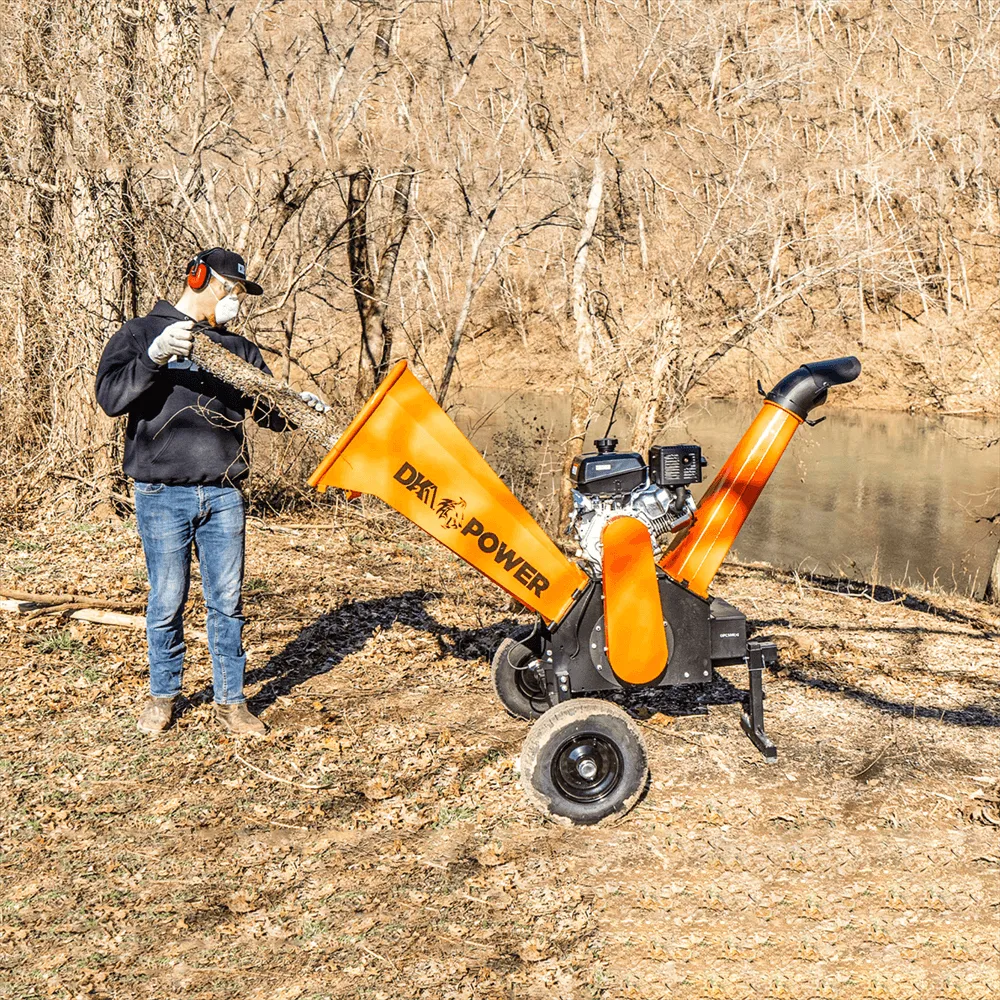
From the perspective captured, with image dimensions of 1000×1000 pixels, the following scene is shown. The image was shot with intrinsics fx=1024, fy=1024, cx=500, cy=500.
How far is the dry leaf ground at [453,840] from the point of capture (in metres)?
3.21

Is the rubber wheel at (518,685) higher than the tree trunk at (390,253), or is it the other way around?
the tree trunk at (390,253)

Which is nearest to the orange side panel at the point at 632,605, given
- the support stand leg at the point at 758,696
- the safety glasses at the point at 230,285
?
the support stand leg at the point at 758,696

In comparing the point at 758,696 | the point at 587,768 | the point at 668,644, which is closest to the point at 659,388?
the point at 758,696

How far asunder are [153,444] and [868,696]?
3919 mm

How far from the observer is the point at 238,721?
476cm

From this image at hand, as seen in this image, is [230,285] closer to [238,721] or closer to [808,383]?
[238,721]

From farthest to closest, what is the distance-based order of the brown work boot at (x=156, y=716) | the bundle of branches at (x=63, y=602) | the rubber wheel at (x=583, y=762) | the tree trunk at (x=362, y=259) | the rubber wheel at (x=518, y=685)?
the tree trunk at (x=362, y=259) → the bundle of branches at (x=63, y=602) → the rubber wheel at (x=518, y=685) → the brown work boot at (x=156, y=716) → the rubber wheel at (x=583, y=762)

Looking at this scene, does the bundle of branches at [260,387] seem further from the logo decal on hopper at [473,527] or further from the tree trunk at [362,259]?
the tree trunk at [362,259]

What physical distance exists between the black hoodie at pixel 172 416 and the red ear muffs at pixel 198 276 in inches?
5.5

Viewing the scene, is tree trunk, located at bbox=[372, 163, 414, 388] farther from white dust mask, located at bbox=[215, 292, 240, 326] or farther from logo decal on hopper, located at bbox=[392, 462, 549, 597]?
logo decal on hopper, located at bbox=[392, 462, 549, 597]

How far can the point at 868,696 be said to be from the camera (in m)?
5.59

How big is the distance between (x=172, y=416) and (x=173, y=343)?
442 millimetres

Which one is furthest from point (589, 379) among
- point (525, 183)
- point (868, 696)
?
point (868, 696)

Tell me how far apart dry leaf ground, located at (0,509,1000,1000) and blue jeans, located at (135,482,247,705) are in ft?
1.02
